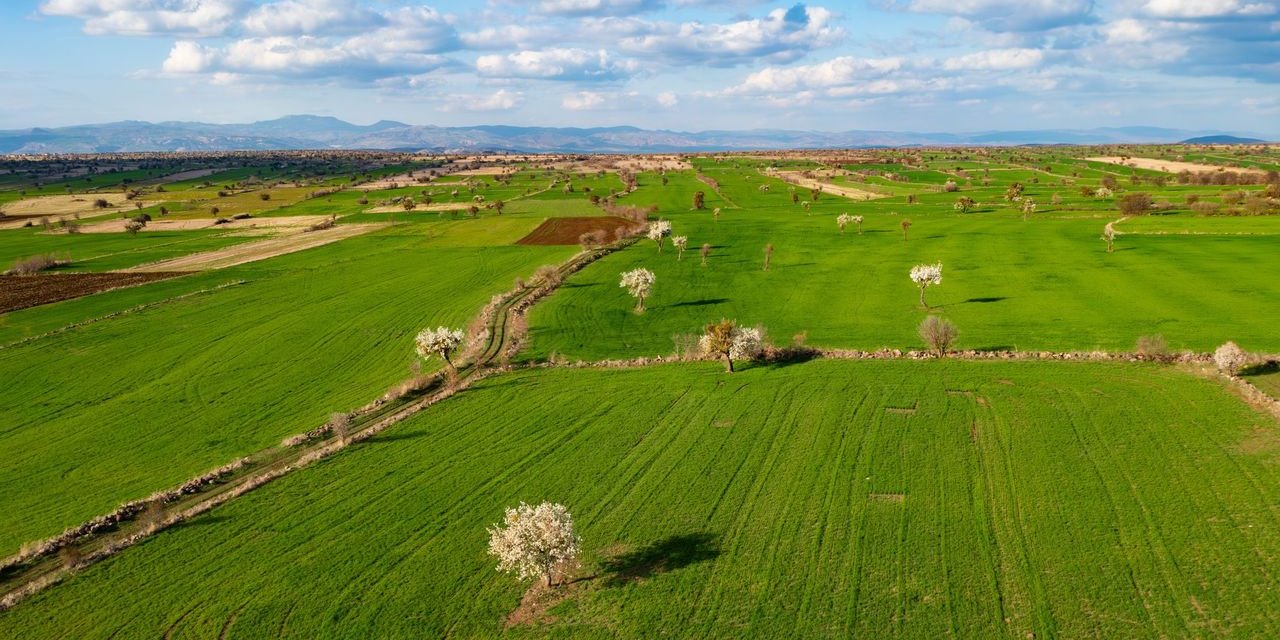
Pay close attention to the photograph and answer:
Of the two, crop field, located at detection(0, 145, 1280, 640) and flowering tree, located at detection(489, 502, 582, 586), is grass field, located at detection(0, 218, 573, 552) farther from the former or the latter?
flowering tree, located at detection(489, 502, 582, 586)

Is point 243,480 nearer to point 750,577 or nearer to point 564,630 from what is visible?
point 564,630

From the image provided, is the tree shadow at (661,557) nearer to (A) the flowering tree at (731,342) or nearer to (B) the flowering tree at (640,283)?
(A) the flowering tree at (731,342)

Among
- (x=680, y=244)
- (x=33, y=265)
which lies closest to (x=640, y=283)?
(x=680, y=244)

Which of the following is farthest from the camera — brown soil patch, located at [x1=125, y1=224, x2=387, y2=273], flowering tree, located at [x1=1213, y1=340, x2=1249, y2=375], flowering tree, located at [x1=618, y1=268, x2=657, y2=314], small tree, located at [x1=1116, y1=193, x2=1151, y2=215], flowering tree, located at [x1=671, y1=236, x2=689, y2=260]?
A: small tree, located at [x1=1116, y1=193, x2=1151, y2=215]

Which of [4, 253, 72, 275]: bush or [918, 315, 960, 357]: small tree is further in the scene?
[4, 253, 72, 275]: bush

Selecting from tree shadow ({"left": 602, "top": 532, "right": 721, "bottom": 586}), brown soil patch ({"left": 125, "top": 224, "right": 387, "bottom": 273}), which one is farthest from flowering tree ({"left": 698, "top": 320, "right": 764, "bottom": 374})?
brown soil patch ({"left": 125, "top": 224, "right": 387, "bottom": 273})

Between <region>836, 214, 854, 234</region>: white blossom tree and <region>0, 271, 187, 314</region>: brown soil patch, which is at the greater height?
<region>836, 214, 854, 234</region>: white blossom tree

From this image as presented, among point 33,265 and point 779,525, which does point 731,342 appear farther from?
point 33,265
